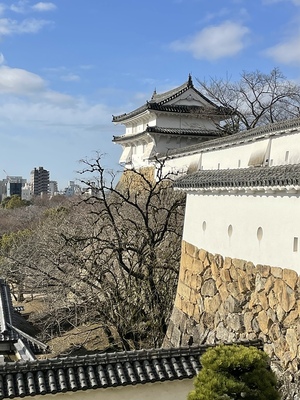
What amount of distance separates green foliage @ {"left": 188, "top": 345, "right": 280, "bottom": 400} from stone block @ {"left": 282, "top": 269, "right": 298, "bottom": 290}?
4.89 feet

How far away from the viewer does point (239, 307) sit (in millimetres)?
7738

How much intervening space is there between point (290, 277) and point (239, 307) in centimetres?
154

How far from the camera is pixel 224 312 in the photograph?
8109 mm

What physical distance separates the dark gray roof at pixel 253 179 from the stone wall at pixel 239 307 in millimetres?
1278

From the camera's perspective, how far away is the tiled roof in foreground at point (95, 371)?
5.54 m

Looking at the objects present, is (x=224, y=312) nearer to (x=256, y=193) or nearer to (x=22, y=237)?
(x=256, y=193)

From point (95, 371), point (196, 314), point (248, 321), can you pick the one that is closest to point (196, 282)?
point (196, 314)

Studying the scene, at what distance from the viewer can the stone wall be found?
251 inches

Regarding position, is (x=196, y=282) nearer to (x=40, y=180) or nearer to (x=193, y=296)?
(x=193, y=296)

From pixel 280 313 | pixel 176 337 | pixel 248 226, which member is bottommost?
pixel 176 337

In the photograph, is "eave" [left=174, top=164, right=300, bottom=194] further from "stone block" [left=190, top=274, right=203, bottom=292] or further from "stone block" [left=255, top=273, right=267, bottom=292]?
"stone block" [left=190, top=274, right=203, bottom=292]

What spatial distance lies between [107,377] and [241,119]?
19.2 metres

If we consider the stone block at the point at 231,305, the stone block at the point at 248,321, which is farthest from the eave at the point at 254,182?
the stone block at the point at 248,321

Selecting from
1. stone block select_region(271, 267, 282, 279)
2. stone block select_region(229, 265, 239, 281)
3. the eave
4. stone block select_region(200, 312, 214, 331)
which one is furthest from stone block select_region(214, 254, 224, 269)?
stone block select_region(271, 267, 282, 279)
